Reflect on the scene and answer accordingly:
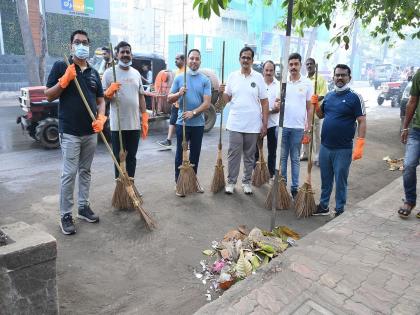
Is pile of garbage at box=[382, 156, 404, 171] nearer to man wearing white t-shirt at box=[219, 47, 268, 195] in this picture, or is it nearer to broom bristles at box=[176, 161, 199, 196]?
man wearing white t-shirt at box=[219, 47, 268, 195]

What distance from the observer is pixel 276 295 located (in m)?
2.85

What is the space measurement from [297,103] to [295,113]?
15 centimetres

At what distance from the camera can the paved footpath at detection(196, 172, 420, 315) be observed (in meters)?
2.75

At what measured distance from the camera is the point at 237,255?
11.7 ft

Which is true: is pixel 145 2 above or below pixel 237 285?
above

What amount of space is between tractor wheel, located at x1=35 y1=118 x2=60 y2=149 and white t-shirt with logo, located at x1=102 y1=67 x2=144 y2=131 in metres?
3.72

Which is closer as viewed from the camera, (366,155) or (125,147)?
(125,147)

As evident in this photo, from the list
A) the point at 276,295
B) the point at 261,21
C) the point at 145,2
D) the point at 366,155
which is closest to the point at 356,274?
the point at 276,295

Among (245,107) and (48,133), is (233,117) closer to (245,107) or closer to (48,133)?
(245,107)

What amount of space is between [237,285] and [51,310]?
138 centimetres

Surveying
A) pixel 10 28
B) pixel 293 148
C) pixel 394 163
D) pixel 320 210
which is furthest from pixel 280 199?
pixel 10 28

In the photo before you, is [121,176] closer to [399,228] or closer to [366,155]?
[399,228]

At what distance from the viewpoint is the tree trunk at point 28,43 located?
1521cm

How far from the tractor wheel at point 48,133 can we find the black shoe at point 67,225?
4326 mm
